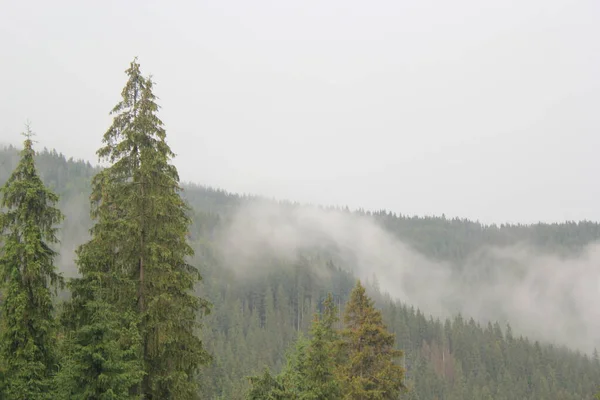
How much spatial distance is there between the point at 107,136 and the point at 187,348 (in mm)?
8683

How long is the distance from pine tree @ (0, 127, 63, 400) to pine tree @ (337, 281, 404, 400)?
47.6ft

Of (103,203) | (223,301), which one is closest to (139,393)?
(103,203)

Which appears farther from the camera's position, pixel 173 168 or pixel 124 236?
pixel 173 168

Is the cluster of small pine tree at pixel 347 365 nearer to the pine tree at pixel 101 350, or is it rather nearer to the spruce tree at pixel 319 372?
the spruce tree at pixel 319 372

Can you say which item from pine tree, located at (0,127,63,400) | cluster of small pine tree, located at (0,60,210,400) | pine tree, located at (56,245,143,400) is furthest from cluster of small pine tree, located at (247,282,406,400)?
pine tree, located at (0,127,63,400)

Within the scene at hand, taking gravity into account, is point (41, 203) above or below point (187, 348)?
above

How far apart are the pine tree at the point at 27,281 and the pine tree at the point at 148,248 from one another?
5.20 feet

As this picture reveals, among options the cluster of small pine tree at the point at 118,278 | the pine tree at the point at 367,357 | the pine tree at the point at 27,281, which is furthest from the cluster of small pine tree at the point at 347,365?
the pine tree at the point at 27,281

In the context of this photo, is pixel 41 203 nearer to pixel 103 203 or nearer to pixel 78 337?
pixel 103 203

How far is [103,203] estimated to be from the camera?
1848 cm

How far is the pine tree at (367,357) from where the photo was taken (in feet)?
82.9

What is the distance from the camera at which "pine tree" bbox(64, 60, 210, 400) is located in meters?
17.5

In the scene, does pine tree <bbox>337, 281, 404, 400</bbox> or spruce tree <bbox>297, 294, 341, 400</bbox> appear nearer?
spruce tree <bbox>297, 294, 341, 400</bbox>

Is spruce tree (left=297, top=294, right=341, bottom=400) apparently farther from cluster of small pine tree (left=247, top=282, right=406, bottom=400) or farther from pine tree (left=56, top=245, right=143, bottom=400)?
pine tree (left=56, top=245, right=143, bottom=400)
